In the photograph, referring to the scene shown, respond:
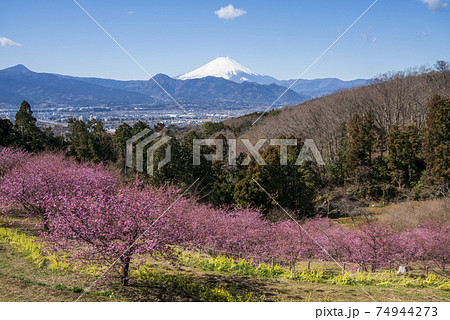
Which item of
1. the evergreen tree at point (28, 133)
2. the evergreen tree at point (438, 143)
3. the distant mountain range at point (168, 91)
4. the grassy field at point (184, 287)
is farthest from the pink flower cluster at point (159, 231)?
the distant mountain range at point (168, 91)

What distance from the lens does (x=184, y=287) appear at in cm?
921

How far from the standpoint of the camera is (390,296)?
906 centimetres

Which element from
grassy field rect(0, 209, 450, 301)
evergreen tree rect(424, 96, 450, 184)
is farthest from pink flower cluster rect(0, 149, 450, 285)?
evergreen tree rect(424, 96, 450, 184)

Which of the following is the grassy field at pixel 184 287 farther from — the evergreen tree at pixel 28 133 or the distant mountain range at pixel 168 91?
the distant mountain range at pixel 168 91

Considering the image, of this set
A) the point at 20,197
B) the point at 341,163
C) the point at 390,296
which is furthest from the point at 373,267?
the point at 341,163

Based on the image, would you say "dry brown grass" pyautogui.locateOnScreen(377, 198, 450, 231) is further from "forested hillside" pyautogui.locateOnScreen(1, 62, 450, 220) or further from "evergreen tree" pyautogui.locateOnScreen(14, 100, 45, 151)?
"evergreen tree" pyautogui.locateOnScreen(14, 100, 45, 151)

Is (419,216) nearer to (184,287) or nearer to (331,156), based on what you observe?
(184,287)

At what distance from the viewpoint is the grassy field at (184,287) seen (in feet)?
26.4

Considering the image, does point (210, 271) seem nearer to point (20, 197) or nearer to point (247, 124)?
point (20, 197)

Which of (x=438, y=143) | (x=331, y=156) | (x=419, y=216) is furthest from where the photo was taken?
(x=331, y=156)

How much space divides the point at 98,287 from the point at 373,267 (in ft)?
33.9

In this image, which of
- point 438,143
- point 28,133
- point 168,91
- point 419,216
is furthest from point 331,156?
point 168,91

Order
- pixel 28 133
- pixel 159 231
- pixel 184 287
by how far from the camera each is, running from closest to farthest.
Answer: pixel 159 231
pixel 184 287
pixel 28 133

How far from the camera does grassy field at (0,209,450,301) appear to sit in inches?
317
